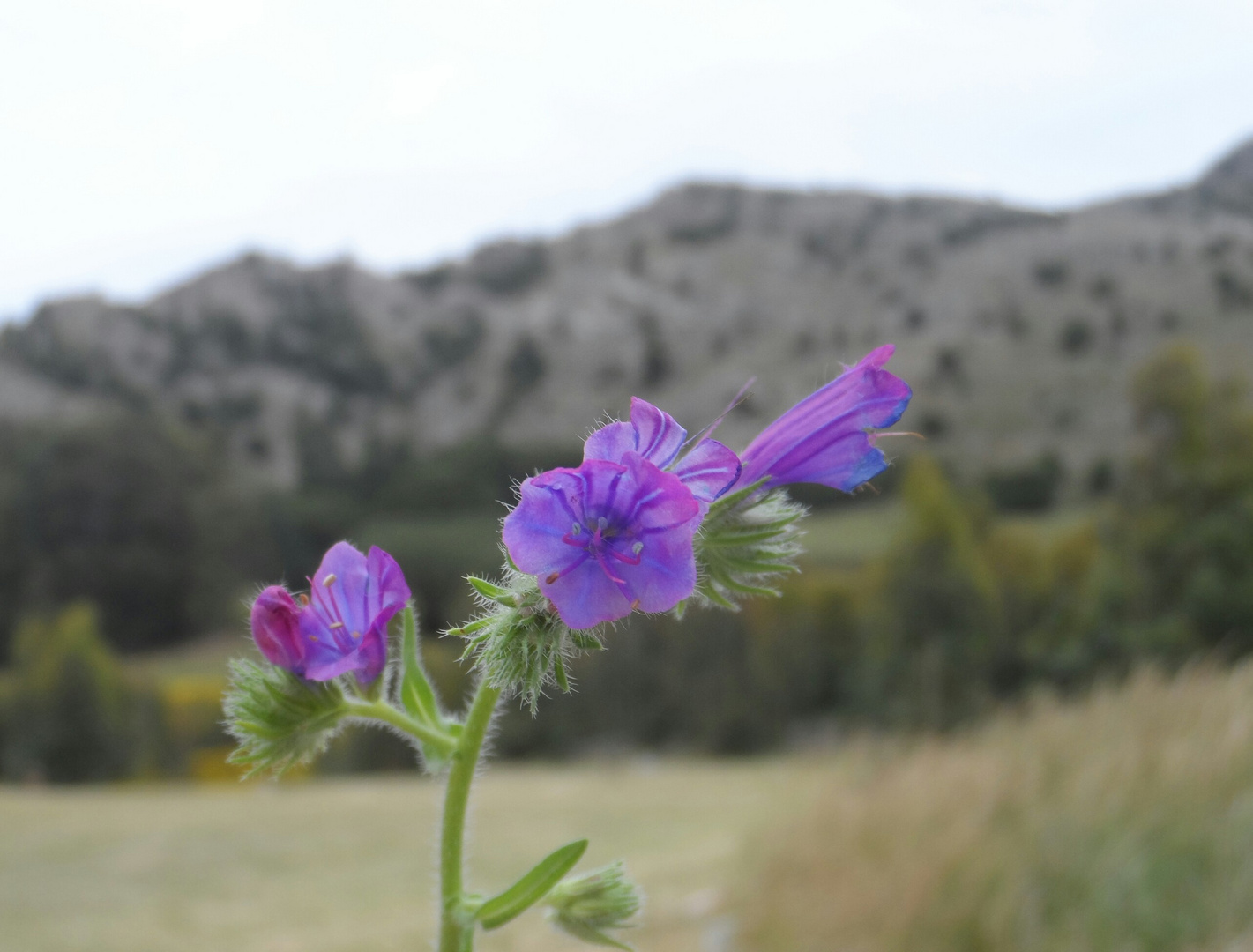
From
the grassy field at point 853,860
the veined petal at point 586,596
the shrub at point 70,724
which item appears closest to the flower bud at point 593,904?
the grassy field at point 853,860

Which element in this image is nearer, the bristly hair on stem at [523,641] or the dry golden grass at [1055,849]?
the bristly hair on stem at [523,641]

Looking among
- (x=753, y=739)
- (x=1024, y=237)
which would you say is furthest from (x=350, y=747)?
(x=1024, y=237)

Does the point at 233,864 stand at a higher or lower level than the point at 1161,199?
lower

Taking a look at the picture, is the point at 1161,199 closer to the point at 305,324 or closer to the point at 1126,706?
the point at 1126,706

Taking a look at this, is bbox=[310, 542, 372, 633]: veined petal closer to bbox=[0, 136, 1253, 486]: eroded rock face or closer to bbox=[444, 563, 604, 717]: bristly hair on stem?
bbox=[444, 563, 604, 717]: bristly hair on stem

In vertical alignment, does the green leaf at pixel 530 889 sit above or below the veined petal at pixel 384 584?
below

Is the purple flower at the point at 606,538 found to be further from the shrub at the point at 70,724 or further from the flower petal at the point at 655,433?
the shrub at the point at 70,724

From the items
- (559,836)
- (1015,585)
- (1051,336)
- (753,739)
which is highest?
(1051,336)
